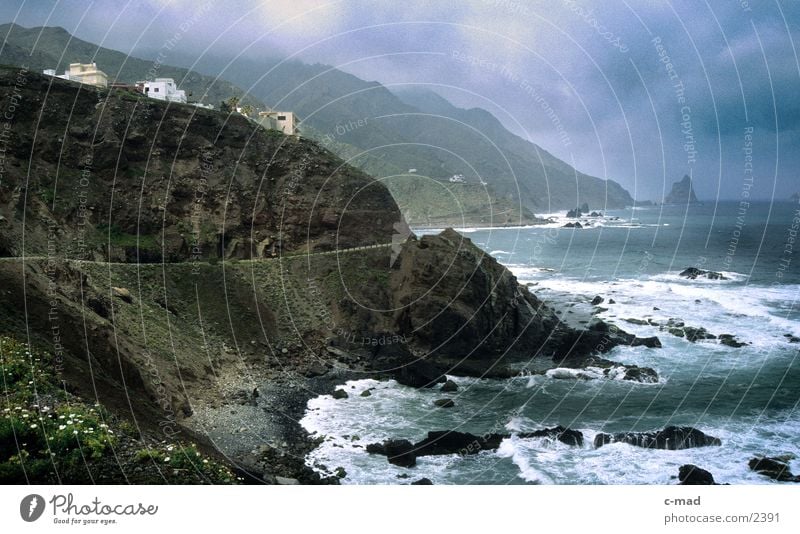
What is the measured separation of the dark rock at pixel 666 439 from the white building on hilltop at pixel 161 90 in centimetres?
3819

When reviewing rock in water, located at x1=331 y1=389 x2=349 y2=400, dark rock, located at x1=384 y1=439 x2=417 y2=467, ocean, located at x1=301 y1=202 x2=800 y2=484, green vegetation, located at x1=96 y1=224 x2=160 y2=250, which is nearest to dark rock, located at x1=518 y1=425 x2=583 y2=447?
ocean, located at x1=301 y1=202 x2=800 y2=484

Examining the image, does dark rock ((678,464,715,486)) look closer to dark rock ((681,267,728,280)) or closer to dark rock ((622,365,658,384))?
dark rock ((622,365,658,384))

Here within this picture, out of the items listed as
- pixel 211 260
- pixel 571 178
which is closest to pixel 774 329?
pixel 211 260

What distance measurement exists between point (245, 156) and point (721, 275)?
44043 millimetres

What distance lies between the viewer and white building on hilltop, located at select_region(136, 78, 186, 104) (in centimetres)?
4472

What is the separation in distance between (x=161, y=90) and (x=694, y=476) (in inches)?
1733

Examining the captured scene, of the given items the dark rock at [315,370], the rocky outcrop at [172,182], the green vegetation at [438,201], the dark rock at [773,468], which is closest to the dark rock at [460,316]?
the dark rock at [315,370]

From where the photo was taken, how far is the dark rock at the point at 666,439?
1978cm

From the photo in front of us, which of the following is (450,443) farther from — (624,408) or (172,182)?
(172,182)

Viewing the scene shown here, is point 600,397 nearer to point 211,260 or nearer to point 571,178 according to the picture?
point 211,260

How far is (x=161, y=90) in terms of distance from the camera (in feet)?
150

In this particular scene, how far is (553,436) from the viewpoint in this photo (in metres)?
21.1

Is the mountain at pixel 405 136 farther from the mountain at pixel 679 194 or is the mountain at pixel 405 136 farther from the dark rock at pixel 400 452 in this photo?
the mountain at pixel 679 194

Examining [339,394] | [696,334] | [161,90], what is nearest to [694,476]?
[339,394]
